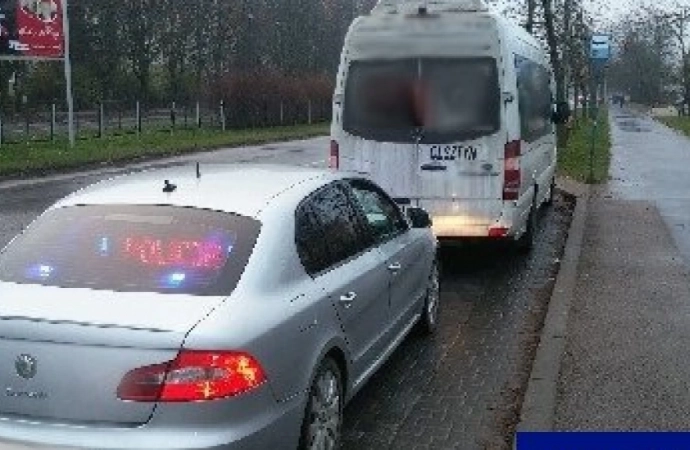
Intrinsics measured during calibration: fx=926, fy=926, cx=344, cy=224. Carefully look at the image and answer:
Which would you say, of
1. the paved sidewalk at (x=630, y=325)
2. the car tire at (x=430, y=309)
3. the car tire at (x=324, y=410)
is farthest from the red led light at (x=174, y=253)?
the car tire at (x=430, y=309)

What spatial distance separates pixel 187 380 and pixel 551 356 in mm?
3578

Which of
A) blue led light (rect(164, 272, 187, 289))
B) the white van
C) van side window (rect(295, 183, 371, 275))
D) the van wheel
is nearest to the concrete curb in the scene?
the van wheel

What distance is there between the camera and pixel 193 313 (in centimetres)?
374

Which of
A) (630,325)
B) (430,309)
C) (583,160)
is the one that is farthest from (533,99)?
(583,160)

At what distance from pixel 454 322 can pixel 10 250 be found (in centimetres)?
423

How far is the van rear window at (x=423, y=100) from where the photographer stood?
30.5 feet

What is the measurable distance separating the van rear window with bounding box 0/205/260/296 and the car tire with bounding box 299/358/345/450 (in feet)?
2.36

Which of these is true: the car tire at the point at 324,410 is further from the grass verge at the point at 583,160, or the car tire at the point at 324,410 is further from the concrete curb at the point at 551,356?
the grass verge at the point at 583,160

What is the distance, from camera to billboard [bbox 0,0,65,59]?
26.3 metres

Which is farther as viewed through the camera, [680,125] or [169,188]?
[680,125]

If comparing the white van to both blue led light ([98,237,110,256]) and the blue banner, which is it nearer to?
blue led light ([98,237,110,256])

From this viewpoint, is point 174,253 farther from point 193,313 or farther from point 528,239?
point 528,239

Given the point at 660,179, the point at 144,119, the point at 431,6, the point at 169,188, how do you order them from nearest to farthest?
the point at 169,188 → the point at 431,6 → the point at 660,179 → the point at 144,119

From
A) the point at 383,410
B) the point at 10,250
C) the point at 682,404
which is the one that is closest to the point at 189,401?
the point at 10,250
